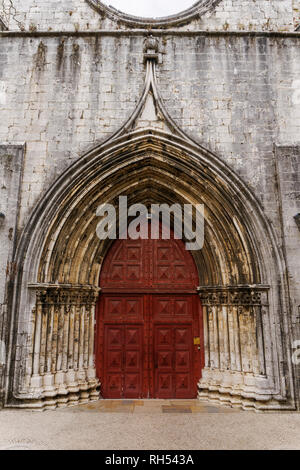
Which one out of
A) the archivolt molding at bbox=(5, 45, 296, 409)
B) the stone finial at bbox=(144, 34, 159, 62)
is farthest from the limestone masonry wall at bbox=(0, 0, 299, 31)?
the archivolt molding at bbox=(5, 45, 296, 409)

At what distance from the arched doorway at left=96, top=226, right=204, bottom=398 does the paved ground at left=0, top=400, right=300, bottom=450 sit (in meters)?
0.63

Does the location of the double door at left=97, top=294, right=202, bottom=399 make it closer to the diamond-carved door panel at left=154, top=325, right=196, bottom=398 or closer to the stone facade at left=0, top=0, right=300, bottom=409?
the diamond-carved door panel at left=154, top=325, right=196, bottom=398

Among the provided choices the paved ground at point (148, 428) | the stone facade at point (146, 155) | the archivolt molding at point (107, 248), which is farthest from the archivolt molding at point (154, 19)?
the paved ground at point (148, 428)

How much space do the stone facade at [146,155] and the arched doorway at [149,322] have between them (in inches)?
11.2

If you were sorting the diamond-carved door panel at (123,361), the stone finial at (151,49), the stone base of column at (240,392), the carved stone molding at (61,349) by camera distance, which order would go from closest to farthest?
the stone base of column at (240,392)
the carved stone molding at (61,349)
the diamond-carved door panel at (123,361)
the stone finial at (151,49)

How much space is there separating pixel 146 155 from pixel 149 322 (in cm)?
316

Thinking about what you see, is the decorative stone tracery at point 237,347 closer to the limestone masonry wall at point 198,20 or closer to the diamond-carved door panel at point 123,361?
the diamond-carved door panel at point 123,361

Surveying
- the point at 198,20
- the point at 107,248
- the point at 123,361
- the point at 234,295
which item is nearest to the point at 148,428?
the point at 123,361

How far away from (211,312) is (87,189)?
3.20 meters

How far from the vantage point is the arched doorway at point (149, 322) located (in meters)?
6.18

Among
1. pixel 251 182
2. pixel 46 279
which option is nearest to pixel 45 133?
pixel 46 279

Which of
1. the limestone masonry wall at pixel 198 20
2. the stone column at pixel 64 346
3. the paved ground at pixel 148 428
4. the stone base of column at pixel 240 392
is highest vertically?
the limestone masonry wall at pixel 198 20

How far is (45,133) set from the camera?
246 inches

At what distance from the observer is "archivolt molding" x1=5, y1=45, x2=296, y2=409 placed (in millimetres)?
5406
